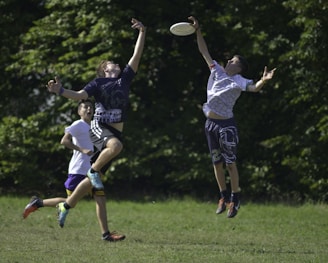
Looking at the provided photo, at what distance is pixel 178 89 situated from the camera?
17188mm

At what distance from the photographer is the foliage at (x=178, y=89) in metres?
15.7

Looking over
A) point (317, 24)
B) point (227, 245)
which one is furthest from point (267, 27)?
point (227, 245)

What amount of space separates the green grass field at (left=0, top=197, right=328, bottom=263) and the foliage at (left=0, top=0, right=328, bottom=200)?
3.44ft

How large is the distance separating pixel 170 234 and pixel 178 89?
706 cm

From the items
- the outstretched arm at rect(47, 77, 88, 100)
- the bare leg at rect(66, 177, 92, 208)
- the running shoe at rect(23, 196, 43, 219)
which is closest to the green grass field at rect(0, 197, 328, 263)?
the running shoe at rect(23, 196, 43, 219)

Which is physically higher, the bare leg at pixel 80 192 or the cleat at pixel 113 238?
A: the bare leg at pixel 80 192

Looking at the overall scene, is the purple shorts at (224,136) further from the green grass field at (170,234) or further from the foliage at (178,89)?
the foliage at (178,89)

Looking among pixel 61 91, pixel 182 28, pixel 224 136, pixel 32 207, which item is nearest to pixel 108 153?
pixel 61 91

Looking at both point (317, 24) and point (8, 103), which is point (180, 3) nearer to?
point (317, 24)

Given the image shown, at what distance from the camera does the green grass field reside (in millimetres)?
7867

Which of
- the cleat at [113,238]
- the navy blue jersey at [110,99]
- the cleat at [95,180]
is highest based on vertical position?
the navy blue jersey at [110,99]

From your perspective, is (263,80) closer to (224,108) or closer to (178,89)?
(224,108)

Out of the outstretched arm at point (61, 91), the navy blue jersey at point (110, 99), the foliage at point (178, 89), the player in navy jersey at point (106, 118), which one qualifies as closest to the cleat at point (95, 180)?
the player in navy jersey at point (106, 118)

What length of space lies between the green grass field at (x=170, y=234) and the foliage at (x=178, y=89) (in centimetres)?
105
